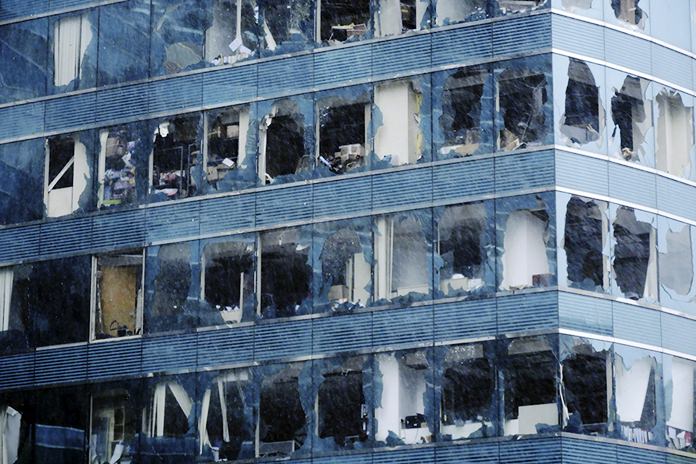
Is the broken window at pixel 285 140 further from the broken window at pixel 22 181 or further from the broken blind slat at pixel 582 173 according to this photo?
the broken window at pixel 22 181

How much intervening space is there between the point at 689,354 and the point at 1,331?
18.1 meters

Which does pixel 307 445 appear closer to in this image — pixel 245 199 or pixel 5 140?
pixel 245 199

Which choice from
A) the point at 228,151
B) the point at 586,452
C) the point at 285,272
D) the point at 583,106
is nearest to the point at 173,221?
the point at 228,151

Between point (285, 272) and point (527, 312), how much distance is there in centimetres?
678

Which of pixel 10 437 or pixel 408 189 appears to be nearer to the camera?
pixel 408 189

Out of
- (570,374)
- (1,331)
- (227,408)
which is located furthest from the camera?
(1,331)

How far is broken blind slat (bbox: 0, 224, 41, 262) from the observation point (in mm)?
55969

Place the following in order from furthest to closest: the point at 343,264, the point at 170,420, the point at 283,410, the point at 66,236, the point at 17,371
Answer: the point at 66,236, the point at 17,371, the point at 170,420, the point at 343,264, the point at 283,410

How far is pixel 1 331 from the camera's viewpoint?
56031 millimetres

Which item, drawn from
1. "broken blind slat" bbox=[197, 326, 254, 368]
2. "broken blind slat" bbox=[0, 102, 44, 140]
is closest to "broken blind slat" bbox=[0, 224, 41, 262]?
"broken blind slat" bbox=[0, 102, 44, 140]

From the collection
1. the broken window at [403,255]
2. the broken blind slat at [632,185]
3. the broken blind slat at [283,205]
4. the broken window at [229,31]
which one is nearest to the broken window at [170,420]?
the broken blind slat at [283,205]

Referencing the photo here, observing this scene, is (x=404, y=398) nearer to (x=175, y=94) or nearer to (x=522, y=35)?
(x=522, y=35)

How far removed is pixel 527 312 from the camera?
160ft

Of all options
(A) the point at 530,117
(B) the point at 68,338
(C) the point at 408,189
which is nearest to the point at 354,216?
(C) the point at 408,189
